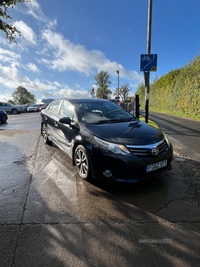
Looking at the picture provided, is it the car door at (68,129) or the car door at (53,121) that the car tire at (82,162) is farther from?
the car door at (53,121)

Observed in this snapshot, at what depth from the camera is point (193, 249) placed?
5.87ft

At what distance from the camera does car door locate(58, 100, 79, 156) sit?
3564mm

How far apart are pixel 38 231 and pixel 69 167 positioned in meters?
1.89

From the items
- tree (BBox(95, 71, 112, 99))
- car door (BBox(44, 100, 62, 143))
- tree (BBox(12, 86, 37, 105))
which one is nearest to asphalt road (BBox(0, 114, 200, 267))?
car door (BBox(44, 100, 62, 143))

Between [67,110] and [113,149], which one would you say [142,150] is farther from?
[67,110]

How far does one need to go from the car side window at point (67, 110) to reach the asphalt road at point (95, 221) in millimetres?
1216

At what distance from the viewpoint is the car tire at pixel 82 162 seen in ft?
9.94

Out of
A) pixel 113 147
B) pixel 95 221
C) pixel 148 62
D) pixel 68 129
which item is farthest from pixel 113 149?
pixel 148 62

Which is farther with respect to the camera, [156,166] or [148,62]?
[148,62]

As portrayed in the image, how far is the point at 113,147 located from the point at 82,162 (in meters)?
0.83

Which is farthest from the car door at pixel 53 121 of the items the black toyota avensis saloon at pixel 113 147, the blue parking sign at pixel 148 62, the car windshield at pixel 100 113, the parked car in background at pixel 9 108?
the parked car in background at pixel 9 108

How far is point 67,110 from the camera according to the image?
13.8 feet

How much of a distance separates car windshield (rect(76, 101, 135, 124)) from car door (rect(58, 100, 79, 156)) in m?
0.19

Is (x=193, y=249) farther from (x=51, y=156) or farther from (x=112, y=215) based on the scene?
(x=51, y=156)
